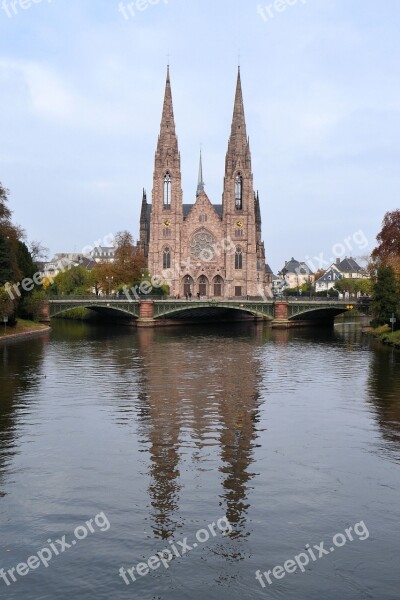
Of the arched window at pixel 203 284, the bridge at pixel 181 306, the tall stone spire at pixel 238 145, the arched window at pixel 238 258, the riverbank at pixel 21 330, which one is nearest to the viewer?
the riverbank at pixel 21 330

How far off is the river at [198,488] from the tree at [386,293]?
29194 mm

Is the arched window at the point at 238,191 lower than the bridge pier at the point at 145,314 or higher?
higher

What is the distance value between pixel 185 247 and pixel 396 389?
90335mm

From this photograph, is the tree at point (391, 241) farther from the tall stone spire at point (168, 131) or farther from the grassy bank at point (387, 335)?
the tall stone spire at point (168, 131)

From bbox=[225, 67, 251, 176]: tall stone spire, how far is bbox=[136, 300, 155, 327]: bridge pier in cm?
4376

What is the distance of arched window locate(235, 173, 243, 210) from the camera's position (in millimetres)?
128125

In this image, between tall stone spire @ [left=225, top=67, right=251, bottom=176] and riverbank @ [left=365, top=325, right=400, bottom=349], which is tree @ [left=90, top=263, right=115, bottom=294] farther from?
riverbank @ [left=365, top=325, right=400, bottom=349]

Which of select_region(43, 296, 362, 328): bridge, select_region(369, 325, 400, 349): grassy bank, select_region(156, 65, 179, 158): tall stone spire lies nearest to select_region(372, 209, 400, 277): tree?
select_region(369, 325, 400, 349): grassy bank

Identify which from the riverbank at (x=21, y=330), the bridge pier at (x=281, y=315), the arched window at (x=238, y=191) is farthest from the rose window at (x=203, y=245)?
the riverbank at (x=21, y=330)

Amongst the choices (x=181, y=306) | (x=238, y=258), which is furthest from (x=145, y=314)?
(x=238, y=258)

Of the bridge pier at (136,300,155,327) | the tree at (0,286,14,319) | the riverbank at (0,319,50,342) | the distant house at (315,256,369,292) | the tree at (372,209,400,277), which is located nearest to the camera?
the tree at (0,286,14,319)

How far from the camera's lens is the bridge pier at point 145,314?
95.2m

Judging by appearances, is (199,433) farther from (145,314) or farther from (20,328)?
(145,314)

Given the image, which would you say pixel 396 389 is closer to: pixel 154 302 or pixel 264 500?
pixel 264 500
